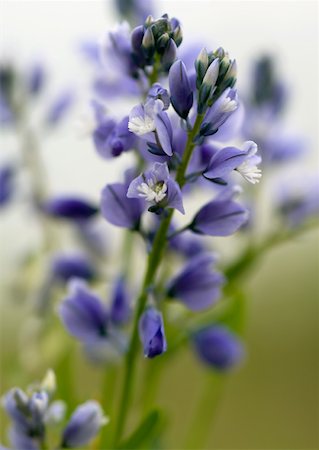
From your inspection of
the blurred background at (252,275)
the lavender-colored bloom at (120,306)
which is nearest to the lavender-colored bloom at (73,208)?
the lavender-colored bloom at (120,306)

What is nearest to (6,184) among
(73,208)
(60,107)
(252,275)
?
(60,107)

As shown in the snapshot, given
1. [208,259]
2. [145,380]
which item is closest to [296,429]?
[145,380]

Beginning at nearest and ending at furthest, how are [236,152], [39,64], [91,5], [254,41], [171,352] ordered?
1. [236,152]
2. [171,352]
3. [39,64]
4. [91,5]
5. [254,41]

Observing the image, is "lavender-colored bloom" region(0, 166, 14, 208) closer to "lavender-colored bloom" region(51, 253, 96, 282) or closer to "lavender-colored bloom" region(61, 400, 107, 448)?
"lavender-colored bloom" region(51, 253, 96, 282)

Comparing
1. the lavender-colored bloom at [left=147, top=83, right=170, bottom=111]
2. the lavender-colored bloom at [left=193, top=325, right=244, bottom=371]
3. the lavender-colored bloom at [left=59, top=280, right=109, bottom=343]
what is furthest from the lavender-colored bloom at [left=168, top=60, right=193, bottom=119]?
the lavender-colored bloom at [left=193, top=325, right=244, bottom=371]

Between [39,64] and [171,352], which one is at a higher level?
[39,64]

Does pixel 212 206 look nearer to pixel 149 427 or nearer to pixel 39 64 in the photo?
pixel 149 427

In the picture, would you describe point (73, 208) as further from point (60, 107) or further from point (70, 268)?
point (60, 107)
